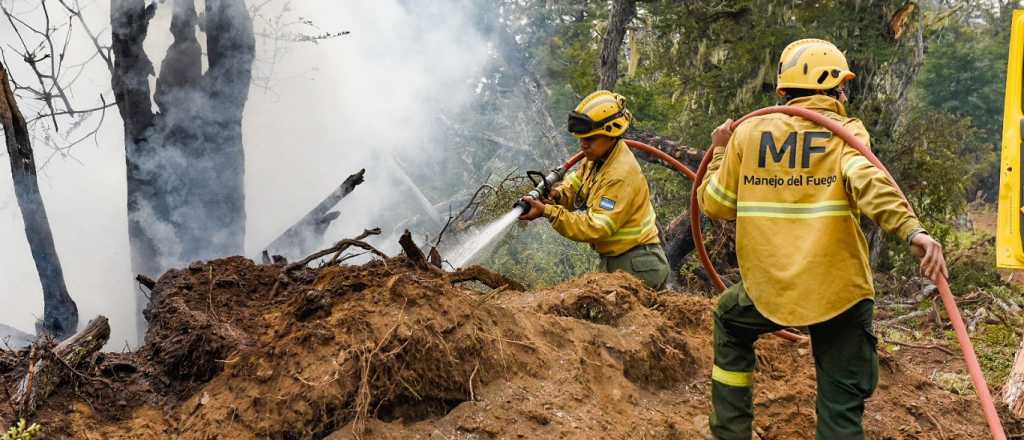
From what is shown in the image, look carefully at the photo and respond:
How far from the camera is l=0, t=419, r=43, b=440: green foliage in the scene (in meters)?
2.99

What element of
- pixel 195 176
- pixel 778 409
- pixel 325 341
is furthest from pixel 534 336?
pixel 195 176

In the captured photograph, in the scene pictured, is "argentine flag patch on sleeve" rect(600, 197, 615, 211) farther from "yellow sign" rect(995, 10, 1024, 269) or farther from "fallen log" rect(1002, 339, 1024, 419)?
"fallen log" rect(1002, 339, 1024, 419)

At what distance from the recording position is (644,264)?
18.2 feet

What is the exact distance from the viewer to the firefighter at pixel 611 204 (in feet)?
17.3

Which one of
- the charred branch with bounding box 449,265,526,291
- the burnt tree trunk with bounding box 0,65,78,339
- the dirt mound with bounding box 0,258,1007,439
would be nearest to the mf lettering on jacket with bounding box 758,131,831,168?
the dirt mound with bounding box 0,258,1007,439

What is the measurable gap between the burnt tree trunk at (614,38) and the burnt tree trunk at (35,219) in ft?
21.1

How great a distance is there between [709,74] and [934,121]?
9.09 ft

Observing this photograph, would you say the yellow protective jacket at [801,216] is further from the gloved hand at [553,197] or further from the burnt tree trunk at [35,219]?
the burnt tree trunk at [35,219]

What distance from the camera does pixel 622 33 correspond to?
1052cm

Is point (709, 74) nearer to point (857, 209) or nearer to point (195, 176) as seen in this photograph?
point (195, 176)

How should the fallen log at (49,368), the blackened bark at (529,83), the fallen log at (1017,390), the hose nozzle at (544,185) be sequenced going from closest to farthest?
1. the fallen log at (49,368)
2. the fallen log at (1017,390)
3. the hose nozzle at (544,185)
4. the blackened bark at (529,83)

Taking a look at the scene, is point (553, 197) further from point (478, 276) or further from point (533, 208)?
point (478, 276)

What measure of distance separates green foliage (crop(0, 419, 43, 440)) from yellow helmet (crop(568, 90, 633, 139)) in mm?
3327

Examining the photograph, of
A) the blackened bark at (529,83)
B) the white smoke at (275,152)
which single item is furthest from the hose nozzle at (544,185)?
the blackened bark at (529,83)
